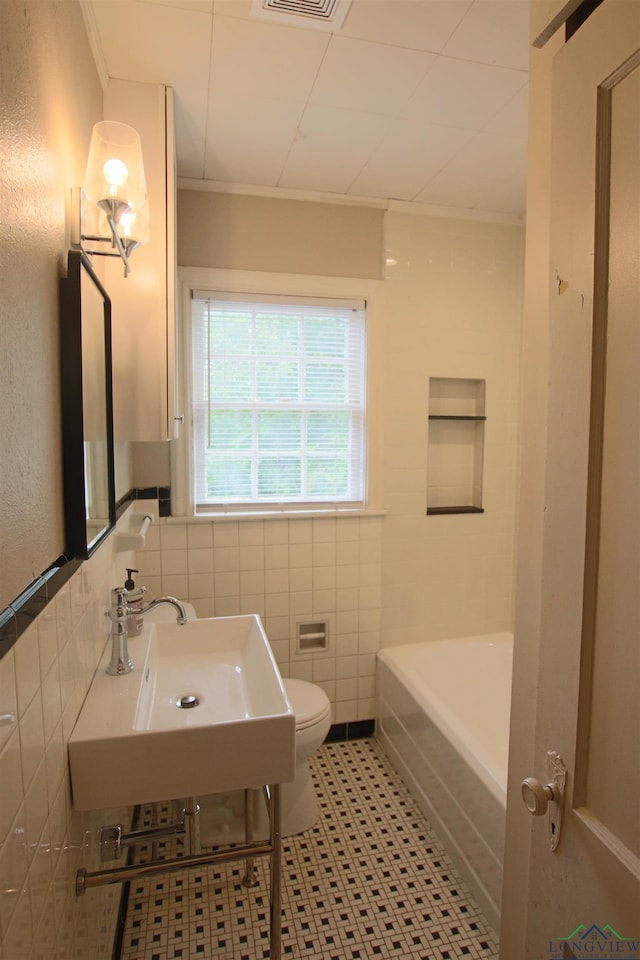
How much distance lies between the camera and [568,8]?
78 cm

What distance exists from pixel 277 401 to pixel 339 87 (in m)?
1.25

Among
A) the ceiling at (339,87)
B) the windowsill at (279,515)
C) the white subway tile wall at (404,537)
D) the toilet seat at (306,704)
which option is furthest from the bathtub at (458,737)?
the ceiling at (339,87)

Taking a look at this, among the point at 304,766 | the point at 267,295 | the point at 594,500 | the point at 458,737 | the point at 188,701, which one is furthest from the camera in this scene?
the point at 267,295

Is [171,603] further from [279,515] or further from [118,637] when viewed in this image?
[279,515]

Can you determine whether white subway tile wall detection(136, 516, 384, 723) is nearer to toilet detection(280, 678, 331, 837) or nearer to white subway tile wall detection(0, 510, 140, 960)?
toilet detection(280, 678, 331, 837)

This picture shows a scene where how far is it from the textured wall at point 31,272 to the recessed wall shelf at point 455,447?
2.05 meters

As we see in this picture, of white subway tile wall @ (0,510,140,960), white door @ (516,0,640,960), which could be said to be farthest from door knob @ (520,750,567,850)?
white subway tile wall @ (0,510,140,960)

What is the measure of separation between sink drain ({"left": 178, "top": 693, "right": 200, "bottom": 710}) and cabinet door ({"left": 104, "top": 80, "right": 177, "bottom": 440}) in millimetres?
810

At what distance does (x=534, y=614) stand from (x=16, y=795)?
866 mm

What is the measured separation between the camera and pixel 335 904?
175 cm

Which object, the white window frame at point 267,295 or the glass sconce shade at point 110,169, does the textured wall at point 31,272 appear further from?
the white window frame at point 267,295

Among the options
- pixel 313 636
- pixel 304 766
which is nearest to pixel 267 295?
pixel 313 636

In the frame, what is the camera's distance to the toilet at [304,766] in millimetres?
2023

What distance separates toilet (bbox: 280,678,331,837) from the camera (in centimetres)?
202
